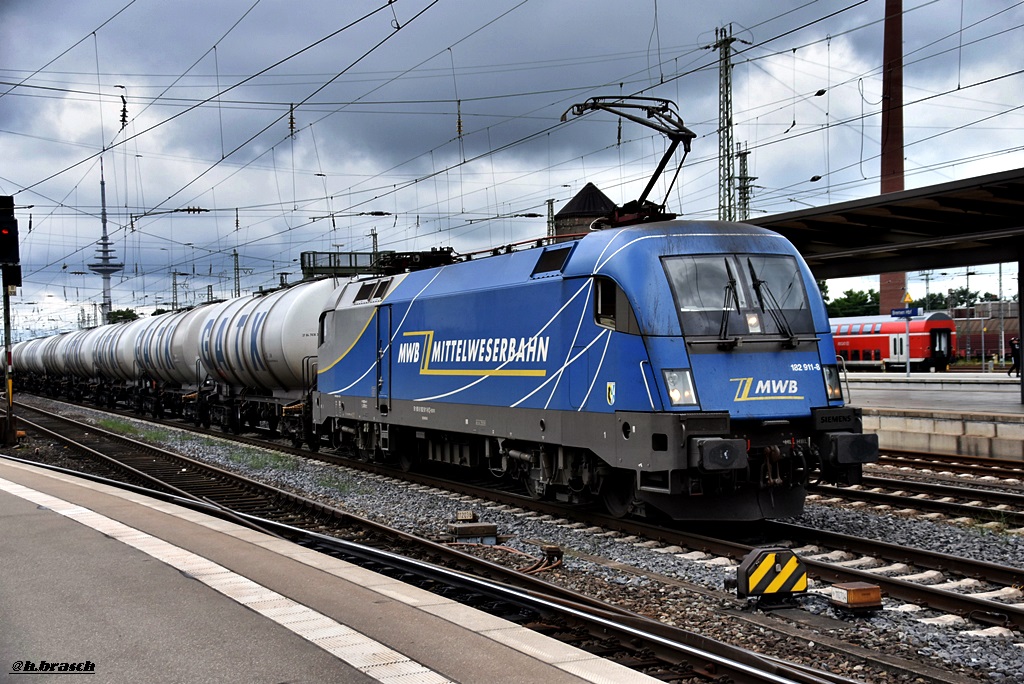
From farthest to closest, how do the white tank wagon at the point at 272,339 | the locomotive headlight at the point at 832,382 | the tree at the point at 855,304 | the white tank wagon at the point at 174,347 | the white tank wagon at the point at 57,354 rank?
the tree at the point at 855,304 → the white tank wagon at the point at 57,354 → the white tank wagon at the point at 174,347 → the white tank wagon at the point at 272,339 → the locomotive headlight at the point at 832,382

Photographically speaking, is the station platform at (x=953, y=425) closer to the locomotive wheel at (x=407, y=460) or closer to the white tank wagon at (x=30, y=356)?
the locomotive wheel at (x=407, y=460)

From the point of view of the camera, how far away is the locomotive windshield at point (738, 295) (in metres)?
10.8

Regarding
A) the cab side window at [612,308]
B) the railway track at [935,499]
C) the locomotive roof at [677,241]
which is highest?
the locomotive roof at [677,241]

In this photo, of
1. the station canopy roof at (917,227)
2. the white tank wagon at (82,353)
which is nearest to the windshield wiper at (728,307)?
the station canopy roof at (917,227)

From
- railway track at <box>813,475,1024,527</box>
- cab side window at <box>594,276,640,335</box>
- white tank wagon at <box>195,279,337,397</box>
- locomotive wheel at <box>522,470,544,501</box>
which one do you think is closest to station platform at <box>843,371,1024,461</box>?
railway track at <box>813,475,1024,527</box>

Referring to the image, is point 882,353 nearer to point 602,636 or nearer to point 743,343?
point 743,343

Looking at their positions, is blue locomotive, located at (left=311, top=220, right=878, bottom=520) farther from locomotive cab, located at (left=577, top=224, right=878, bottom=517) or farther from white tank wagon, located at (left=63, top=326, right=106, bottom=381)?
white tank wagon, located at (left=63, top=326, right=106, bottom=381)

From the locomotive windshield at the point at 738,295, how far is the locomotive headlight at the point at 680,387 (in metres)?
0.50

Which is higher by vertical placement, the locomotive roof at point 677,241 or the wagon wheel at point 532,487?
the locomotive roof at point 677,241

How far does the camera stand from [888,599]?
329 inches

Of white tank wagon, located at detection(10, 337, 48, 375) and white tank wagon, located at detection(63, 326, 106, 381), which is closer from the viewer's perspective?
white tank wagon, located at detection(63, 326, 106, 381)

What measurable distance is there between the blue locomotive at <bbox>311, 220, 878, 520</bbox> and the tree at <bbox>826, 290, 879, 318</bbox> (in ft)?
256

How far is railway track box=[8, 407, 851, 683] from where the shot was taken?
629 cm

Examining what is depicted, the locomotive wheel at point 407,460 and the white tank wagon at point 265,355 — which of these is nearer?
the locomotive wheel at point 407,460
